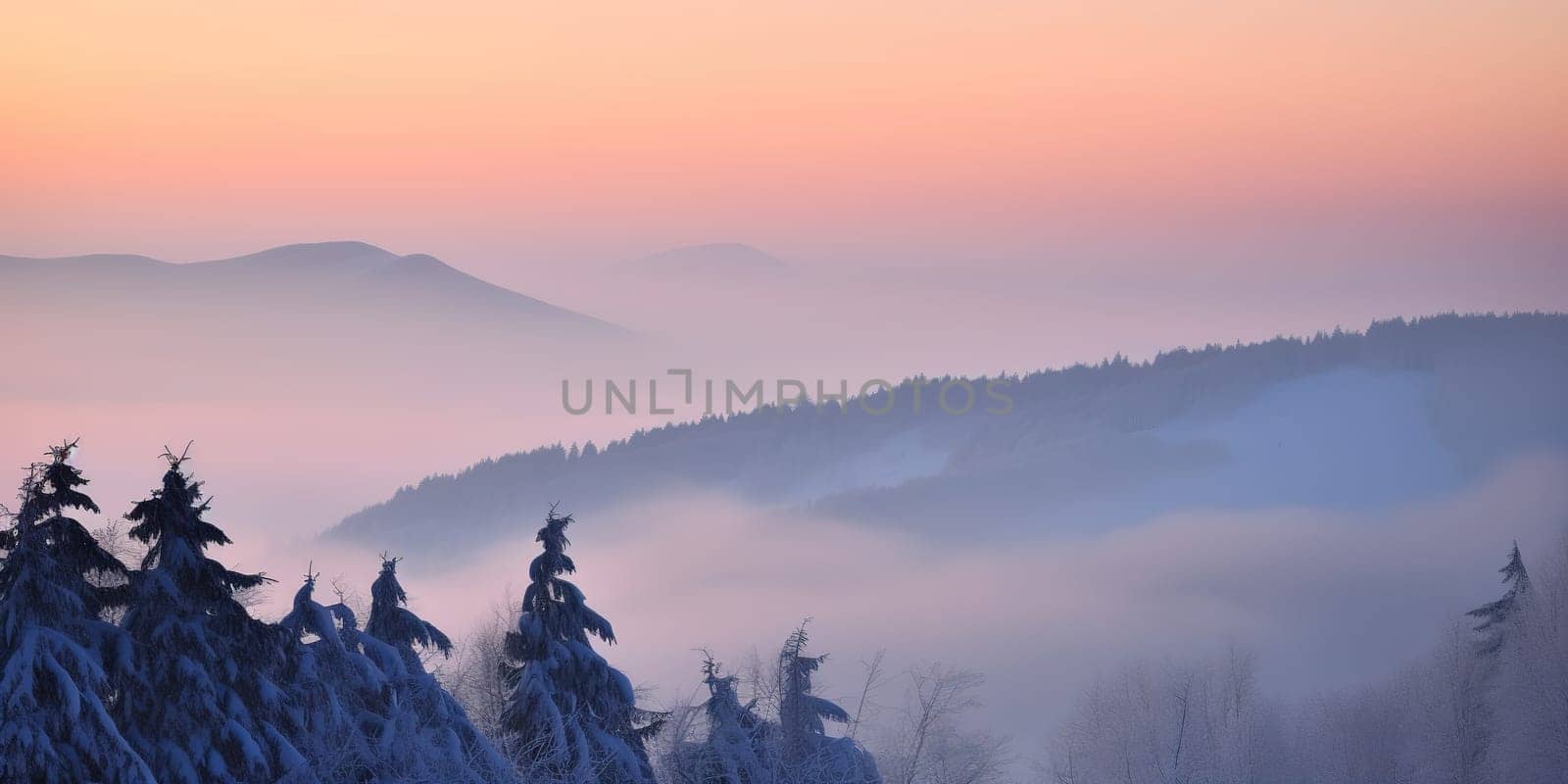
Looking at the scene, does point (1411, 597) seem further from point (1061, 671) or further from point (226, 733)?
point (226, 733)

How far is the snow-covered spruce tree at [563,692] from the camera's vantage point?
82.9 ft

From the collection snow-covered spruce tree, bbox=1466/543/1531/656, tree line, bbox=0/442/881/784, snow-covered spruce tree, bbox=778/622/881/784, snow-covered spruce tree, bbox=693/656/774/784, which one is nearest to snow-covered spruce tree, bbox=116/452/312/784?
tree line, bbox=0/442/881/784

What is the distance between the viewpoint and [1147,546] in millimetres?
196750

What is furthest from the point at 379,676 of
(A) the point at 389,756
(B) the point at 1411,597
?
(B) the point at 1411,597

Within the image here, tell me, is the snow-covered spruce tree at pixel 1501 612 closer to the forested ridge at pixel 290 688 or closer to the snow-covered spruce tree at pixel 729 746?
the forested ridge at pixel 290 688

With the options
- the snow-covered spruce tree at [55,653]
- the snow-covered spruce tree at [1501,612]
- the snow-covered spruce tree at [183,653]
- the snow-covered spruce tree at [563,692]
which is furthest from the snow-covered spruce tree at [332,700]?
the snow-covered spruce tree at [1501,612]

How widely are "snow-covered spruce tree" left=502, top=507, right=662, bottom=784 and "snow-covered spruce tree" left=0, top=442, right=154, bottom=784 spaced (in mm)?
7275

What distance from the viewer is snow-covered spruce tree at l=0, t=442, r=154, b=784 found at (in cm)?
1777

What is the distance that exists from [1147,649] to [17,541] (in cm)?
14182

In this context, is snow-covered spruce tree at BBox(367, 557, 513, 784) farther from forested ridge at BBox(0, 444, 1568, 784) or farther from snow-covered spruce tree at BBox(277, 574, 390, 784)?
snow-covered spruce tree at BBox(277, 574, 390, 784)

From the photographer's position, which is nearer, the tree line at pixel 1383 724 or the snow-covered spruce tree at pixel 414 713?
the snow-covered spruce tree at pixel 414 713

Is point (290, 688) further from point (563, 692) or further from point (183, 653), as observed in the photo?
point (563, 692)

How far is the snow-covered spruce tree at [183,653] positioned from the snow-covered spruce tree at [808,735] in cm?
1081

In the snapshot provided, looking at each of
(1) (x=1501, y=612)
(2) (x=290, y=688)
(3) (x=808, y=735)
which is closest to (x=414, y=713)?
(2) (x=290, y=688)
